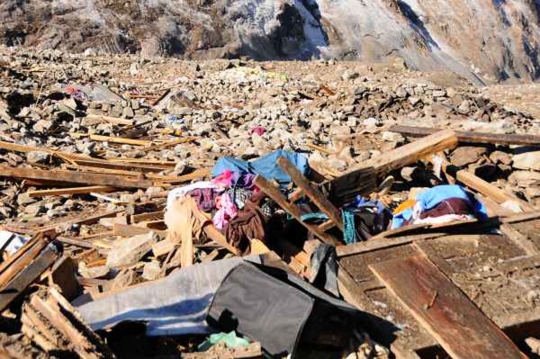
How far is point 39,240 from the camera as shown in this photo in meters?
4.26

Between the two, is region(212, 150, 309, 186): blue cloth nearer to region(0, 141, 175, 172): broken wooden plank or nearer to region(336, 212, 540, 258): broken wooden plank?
region(336, 212, 540, 258): broken wooden plank

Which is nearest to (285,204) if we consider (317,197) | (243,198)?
(317,197)

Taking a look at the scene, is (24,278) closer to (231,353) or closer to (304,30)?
(231,353)

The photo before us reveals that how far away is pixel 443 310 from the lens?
4449 mm

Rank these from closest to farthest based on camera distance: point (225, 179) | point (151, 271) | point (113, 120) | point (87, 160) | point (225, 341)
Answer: point (225, 341)
point (151, 271)
point (225, 179)
point (87, 160)
point (113, 120)

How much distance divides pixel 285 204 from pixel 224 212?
624 millimetres

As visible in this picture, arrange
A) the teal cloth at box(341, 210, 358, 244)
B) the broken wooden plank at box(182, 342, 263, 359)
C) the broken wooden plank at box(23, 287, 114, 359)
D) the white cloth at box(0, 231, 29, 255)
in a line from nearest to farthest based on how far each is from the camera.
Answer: the broken wooden plank at box(23, 287, 114, 359) → the broken wooden plank at box(182, 342, 263, 359) → the white cloth at box(0, 231, 29, 255) → the teal cloth at box(341, 210, 358, 244)

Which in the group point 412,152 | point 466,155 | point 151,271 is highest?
point 151,271

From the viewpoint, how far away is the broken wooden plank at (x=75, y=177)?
751 cm

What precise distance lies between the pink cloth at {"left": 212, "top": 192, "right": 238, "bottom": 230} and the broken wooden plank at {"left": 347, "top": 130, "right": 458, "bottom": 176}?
1.88m

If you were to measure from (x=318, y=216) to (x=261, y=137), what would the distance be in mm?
5127

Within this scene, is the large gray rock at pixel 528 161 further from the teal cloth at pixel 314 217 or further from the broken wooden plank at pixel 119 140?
the broken wooden plank at pixel 119 140

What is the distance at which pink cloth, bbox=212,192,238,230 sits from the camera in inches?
221

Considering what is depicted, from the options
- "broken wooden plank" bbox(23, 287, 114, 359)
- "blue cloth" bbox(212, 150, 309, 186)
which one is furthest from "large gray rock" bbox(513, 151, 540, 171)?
"broken wooden plank" bbox(23, 287, 114, 359)
